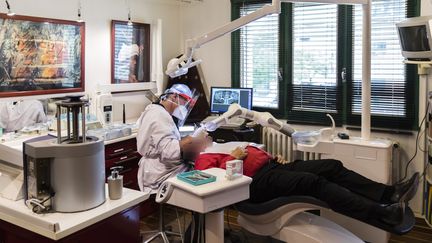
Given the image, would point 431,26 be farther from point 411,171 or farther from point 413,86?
point 411,171

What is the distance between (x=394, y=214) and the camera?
240 centimetres

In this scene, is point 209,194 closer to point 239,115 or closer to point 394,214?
point 394,214

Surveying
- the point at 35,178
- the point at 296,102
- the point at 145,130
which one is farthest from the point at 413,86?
the point at 35,178

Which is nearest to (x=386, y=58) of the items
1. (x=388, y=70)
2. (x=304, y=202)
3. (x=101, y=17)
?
(x=388, y=70)

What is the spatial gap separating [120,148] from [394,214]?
2277 mm

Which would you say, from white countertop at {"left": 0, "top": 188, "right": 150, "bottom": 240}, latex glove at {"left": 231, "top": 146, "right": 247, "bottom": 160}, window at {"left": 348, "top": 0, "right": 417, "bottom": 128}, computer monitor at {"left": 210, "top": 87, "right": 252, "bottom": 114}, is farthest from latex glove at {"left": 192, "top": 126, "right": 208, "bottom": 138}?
window at {"left": 348, "top": 0, "right": 417, "bottom": 128}

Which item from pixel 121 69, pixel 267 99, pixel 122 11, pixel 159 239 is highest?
pixel 122 11

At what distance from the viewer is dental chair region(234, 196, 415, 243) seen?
2691mm

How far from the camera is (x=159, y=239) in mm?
3494

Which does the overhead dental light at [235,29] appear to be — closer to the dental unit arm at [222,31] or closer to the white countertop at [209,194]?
the dental unit arm at [222,31]

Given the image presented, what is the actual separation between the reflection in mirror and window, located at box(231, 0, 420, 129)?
7.07 feet

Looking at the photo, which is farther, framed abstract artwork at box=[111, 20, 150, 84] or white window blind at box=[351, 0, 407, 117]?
framed abstract artwork at box=[111, 20, 150, 84]

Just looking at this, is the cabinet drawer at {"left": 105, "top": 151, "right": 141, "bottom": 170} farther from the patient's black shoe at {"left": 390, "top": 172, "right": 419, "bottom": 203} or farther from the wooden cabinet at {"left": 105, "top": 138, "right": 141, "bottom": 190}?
the patient's black shoe at {"left": 390, "top": 172, "right": 419, "bottom": 203}

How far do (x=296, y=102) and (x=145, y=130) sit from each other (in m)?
2.05
